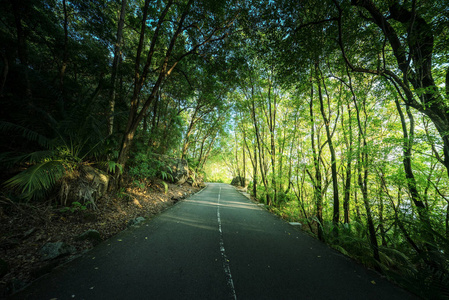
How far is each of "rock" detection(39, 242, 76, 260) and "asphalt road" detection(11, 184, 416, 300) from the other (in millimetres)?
305

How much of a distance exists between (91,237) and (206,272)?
2444mm

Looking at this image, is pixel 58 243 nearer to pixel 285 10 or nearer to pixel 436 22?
pixel 285 10

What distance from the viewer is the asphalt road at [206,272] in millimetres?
1772

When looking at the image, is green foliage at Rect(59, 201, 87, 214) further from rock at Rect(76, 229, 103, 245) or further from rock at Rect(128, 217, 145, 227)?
rock at Rect(128, 217, 145, 227)

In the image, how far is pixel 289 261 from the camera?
8.72ft

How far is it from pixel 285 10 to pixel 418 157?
539cm

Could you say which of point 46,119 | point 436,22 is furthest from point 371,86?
point 46,119

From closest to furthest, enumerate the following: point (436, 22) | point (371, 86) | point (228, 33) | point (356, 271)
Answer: point (436, 22)
point (356, 271)
point (371, 86)
point (228, 33)

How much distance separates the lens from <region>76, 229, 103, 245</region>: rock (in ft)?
8.88

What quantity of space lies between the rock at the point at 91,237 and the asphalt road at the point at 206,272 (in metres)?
0.19

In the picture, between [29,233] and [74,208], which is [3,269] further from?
[74,208]

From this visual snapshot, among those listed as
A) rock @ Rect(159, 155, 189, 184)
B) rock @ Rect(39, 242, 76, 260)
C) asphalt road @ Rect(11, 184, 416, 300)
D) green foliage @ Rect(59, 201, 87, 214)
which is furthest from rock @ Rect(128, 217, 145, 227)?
rock @ Rect(159, 155, 189, 184)

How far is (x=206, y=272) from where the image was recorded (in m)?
2.19

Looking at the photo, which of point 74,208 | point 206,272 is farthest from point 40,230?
point 206,272
